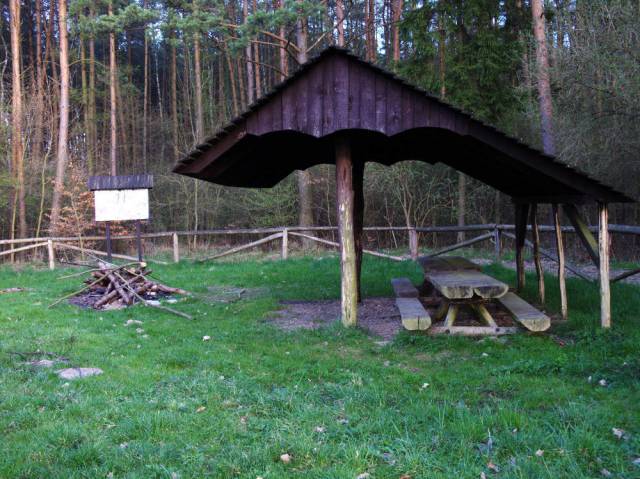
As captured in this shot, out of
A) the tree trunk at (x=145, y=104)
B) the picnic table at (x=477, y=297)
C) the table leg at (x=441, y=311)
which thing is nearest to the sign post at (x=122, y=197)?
the picnic table at (x=477, y=297)

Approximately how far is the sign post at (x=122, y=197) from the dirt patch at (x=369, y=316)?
17.5 ft

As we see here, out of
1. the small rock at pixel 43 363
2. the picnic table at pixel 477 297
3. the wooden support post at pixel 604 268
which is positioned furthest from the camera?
the wooden support post at pixel 604 268

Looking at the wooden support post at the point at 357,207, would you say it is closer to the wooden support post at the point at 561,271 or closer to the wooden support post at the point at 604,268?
the wooden support post at the point at 561,271

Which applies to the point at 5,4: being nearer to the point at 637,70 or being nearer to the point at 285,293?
the point at 285,293

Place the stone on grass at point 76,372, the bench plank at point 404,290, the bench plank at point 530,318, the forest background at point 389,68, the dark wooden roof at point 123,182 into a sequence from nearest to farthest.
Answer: the stone on grass at point 76,372
the bench plank at point 530,318
the bench plank at point 404,290
the dark wooden roof at point 123,182
the forest background at point 389,68

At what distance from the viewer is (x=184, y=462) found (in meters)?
3.59

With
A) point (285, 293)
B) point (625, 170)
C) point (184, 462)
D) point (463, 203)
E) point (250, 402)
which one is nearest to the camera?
point (184, 462)

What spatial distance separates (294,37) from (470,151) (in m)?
17.6

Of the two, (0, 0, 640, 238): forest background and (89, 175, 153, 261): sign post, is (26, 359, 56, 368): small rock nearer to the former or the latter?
(89, 175, 153, 261): sign post

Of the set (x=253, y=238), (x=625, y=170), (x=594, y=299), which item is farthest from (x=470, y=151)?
(x=253, y=238)

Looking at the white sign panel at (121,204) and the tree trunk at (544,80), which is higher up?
the tree trunk at (544,80)

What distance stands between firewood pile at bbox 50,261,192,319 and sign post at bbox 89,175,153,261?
5.91 feet

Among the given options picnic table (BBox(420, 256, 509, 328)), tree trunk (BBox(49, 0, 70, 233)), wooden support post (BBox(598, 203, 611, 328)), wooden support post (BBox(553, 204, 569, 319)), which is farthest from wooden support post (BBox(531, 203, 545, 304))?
tree trunk (BBox(49, 0, 70, 233))

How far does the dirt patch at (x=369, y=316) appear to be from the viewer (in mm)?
7742
